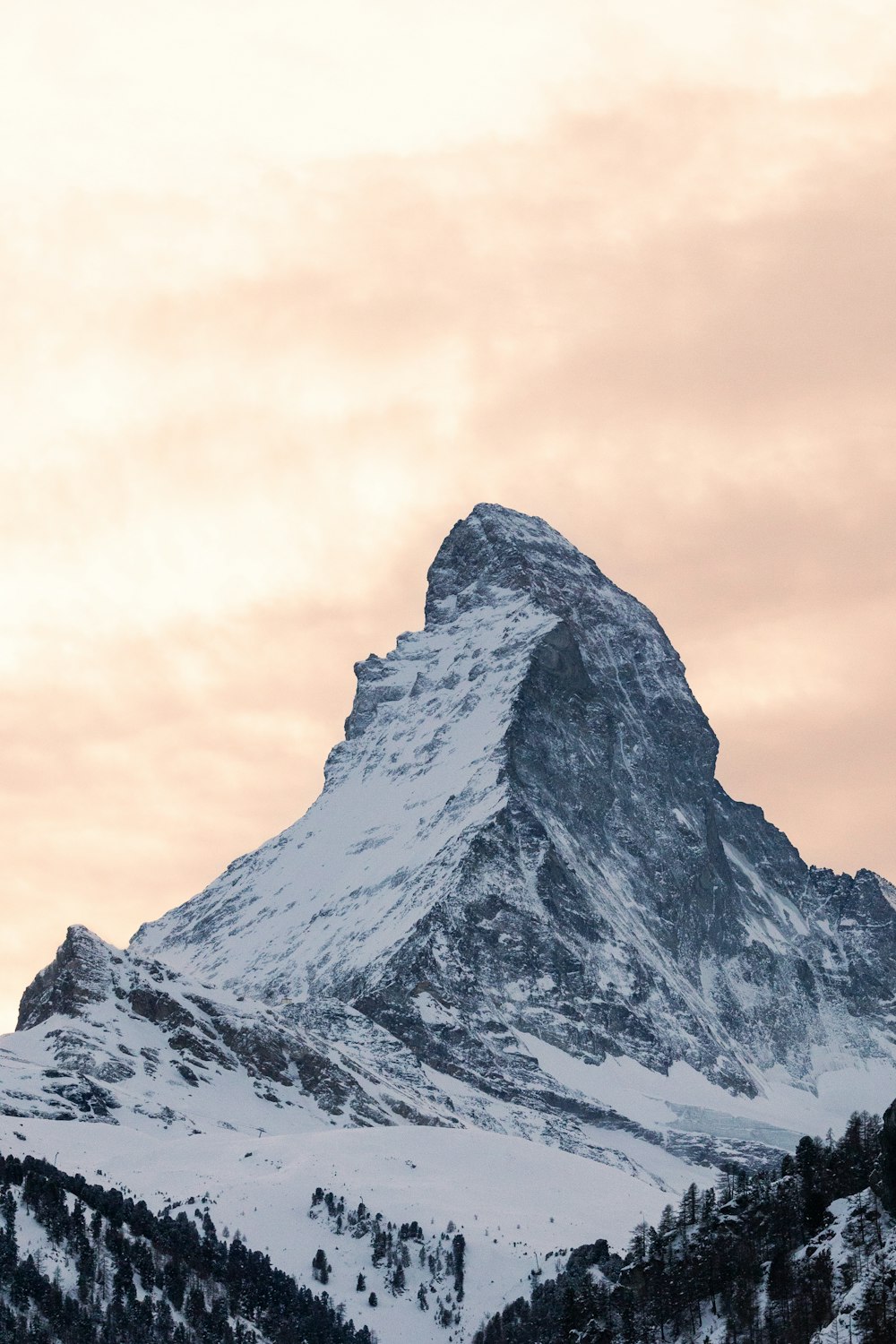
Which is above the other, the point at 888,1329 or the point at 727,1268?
the point at 727,1268

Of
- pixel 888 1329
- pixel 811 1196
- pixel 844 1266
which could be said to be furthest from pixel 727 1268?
pixel 888 1329

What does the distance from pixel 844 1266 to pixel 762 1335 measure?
969 centimetres

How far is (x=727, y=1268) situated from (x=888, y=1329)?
43.3 meters

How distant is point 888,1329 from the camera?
15475cm

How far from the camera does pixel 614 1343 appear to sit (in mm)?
199000

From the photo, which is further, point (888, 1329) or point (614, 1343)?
point (614, 1343)

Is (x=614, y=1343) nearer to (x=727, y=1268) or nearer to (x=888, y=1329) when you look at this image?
(x=727, y=1268)

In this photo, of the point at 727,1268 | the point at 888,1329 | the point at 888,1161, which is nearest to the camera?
the point at 888,1329

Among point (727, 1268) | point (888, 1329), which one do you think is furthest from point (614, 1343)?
point (888, 1329)

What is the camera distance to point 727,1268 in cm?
19712

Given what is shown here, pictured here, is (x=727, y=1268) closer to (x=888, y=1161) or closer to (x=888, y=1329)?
(x=888, y=1161)

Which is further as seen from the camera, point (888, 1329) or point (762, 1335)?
point (762, 1335)

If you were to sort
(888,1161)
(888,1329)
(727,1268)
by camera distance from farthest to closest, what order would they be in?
(727,1268)
(888,1161)
(888,1329)

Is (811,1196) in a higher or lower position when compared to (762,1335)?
higher
